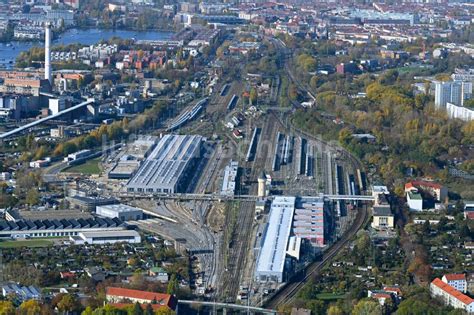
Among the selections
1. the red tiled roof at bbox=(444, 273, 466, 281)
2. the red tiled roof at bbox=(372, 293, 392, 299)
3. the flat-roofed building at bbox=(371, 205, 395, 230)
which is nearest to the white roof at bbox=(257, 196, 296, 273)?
the flat-roofed building at bbox=(371, 205, 395, 230)

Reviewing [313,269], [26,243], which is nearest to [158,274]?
[313,269]

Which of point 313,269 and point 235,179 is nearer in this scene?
point 313,269

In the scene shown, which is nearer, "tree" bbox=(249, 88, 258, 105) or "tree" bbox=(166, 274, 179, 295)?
"tree" bbox=(166, 274, 179, 295)

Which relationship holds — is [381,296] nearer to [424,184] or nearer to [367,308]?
[367,308]

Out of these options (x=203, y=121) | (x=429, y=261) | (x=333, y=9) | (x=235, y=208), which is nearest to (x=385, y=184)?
(x=235, y=208)

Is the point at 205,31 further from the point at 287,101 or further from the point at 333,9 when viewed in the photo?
the point at 287,101

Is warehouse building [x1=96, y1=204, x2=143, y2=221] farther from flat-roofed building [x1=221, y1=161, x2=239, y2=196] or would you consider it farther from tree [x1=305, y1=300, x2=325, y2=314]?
tree [x1=305, y1=300, x2=325, y2=314]
